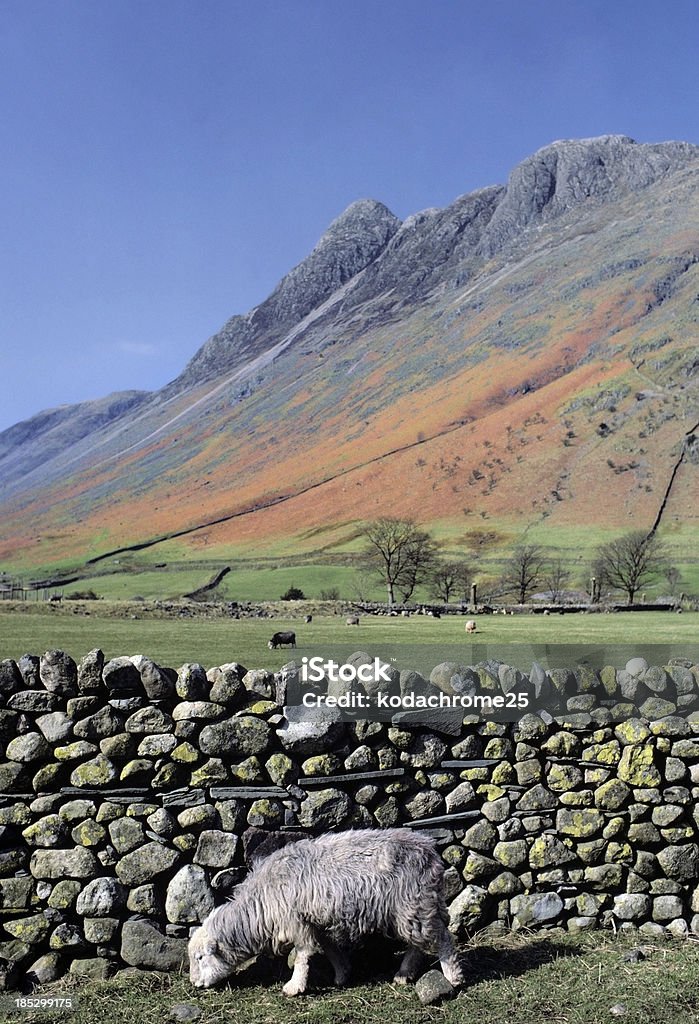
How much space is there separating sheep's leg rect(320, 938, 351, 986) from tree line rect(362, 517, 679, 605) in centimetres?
5114

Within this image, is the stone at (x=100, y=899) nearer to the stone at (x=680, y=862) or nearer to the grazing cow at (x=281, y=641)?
the stone at (x=680, y=862)

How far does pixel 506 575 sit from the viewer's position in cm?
7456

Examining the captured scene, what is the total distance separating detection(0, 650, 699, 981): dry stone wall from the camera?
655cm

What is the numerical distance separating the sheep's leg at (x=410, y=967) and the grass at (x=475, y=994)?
0.23ft

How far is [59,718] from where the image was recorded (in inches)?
263

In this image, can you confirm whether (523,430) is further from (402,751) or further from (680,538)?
(402,751)

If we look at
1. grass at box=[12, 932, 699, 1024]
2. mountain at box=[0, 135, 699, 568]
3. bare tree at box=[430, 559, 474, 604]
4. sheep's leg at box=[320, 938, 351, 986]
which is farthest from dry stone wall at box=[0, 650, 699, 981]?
mountain at box=[0, 135, 699, 568]

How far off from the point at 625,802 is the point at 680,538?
93382mm

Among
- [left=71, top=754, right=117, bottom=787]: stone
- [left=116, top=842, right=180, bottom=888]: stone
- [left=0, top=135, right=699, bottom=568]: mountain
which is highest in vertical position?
[left=0, top=135, right=699, bottom=568]: mountain

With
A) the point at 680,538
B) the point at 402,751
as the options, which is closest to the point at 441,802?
the point at 402,751

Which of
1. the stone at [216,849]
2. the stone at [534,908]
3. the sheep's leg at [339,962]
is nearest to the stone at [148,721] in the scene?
the stone at [216,849]

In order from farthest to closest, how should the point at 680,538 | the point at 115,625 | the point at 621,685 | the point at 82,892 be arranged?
1. the point at 680,538
2. the point at 115,625
3. the point at 621,685
4. the point at 82,892

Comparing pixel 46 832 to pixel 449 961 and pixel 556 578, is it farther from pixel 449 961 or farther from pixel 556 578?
pixel 556 578

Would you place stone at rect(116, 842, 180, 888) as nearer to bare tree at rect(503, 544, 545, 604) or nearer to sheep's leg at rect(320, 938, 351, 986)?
sheep's leg at rect(320, 938, 351, 986)
